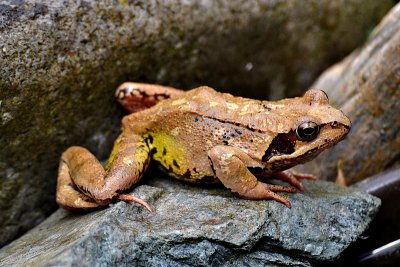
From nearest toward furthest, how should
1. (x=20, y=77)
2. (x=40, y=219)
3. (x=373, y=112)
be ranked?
(x=20, y=77) → (x=40, y=219) → (x=373, y=112)

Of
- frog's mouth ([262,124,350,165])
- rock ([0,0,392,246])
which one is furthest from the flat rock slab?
rock ([0,0,392,246])

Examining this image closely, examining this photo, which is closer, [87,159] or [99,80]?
[87,159]

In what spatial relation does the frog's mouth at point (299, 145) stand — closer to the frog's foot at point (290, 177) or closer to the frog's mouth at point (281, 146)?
the frog's mouth at point (281, 146)

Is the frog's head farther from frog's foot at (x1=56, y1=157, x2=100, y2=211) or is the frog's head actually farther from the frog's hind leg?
frog's foot at (x1=56, y1=157, x2=100, y2=211)

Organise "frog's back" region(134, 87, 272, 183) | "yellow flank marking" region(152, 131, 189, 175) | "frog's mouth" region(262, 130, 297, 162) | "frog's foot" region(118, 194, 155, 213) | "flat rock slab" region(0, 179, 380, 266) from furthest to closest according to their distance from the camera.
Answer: "yellow flank marking" region(152, 131, 189, 175), "frog's back" region(134, 87, 272, 183), "frog's mouth" region(262, 130, 297, 162), "frog's foot" region(118, 194, 155, 213), "flat rock slab" region(0, 179, 380, 266)

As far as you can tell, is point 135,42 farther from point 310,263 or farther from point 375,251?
point 375,251

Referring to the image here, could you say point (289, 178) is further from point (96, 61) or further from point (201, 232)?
point (96, 61)

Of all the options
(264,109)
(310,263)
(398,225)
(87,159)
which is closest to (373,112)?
(398,225)
